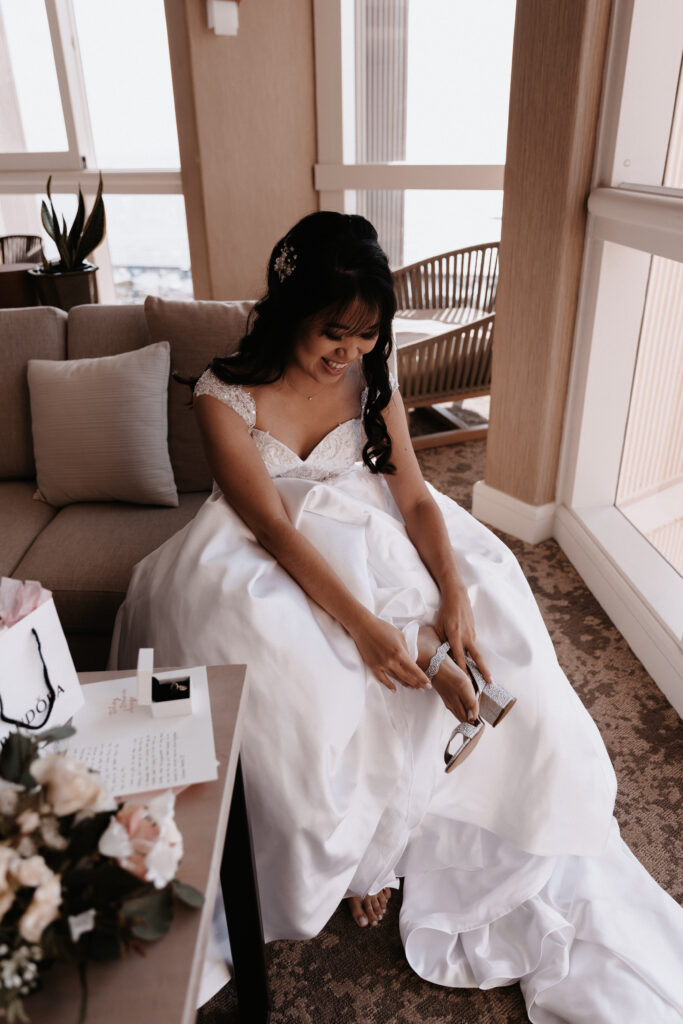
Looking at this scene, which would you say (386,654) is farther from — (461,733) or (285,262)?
(285,262)

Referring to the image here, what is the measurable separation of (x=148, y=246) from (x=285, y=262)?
379 cm

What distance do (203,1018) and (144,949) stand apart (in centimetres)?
73

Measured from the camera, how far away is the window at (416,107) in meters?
3.94

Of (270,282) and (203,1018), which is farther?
(270,282)

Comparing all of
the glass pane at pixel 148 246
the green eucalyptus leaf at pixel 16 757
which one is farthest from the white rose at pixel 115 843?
the glass pane at pixel 148 246

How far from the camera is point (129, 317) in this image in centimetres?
225

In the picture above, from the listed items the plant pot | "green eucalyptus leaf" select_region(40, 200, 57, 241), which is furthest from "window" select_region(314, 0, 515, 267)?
the plant pot

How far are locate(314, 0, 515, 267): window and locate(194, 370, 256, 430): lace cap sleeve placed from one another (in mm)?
2885

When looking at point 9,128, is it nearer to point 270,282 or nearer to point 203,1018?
point 270,282

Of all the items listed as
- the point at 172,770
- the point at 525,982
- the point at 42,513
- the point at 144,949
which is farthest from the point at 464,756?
the point at 42,513

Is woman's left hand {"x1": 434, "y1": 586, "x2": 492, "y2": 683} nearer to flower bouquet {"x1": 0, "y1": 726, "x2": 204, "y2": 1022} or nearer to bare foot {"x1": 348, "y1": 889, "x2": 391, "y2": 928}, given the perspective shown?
bare foot {"x1": 348, "y1": 889, "x2": 391, "y2": 928}

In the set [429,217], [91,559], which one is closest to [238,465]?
[91,559]

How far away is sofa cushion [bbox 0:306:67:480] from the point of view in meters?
2.17

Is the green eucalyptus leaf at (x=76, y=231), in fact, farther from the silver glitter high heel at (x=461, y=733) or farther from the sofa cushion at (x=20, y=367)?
the silver glitter high heel at (x=461, y=733)
